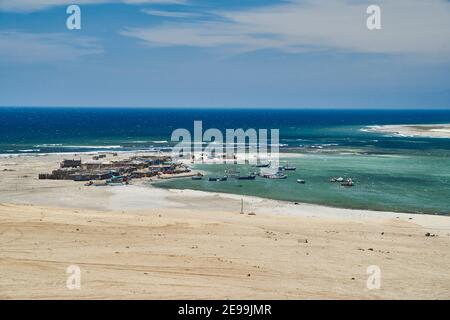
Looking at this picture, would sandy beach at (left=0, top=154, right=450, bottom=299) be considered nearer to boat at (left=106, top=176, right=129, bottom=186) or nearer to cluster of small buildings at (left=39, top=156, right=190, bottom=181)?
boat at (left=106, top=176, right=129, bottom=186)

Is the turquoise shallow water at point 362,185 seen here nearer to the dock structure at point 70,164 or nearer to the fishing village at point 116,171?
the fishing village at point 116,171

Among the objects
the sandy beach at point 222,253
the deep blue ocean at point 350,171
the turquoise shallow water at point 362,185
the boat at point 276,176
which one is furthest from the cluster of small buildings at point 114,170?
the sandy beach at point 222,253

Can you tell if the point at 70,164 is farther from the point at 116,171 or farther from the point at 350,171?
the point at 350,171

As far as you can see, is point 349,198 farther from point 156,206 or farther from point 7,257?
point 7,257

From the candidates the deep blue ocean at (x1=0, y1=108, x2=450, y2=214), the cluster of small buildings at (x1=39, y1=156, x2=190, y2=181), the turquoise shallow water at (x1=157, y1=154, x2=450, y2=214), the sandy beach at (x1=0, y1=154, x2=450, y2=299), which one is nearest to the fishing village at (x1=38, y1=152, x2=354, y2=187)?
the cluster of small buildings at (x1=39, y1=156, x2=190, y2=181)

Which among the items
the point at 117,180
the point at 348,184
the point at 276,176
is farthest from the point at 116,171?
the point at 348,184
